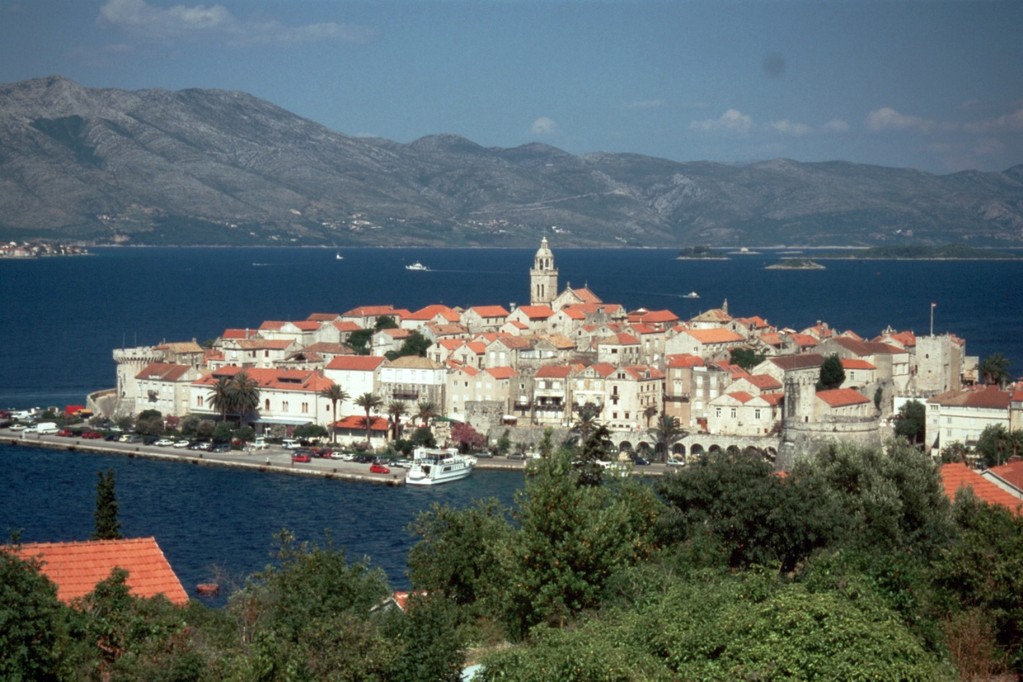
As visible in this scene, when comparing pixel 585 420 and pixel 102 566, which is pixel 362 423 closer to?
pixel 585 420

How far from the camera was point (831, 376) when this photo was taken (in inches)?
2266

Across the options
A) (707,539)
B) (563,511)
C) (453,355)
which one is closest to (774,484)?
(707,539)

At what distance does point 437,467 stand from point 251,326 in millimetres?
51019

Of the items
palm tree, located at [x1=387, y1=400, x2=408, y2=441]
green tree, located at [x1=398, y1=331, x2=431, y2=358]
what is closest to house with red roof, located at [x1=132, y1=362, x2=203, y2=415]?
green tree, located at [x1=398, y1=331, x2=431, y2=358]

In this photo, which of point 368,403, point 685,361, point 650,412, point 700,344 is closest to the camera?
point 368,403

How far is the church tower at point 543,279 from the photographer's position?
81.5m

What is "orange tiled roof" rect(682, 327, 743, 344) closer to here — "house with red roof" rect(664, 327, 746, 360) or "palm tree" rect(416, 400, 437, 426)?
"house with red roof" rect(664, 327, 746, 360)

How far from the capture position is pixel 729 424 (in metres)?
54.8

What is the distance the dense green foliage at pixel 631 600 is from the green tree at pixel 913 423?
25451 millimetres

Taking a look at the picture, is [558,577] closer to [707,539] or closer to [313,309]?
[707,539]

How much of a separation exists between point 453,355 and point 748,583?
147 ft

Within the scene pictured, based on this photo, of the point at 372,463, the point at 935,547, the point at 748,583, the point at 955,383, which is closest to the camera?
the point at 748,583

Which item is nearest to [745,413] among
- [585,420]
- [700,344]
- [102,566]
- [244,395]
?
[585,420]

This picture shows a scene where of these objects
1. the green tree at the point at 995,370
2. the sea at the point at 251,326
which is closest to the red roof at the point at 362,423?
the sea at the point at 251,326
